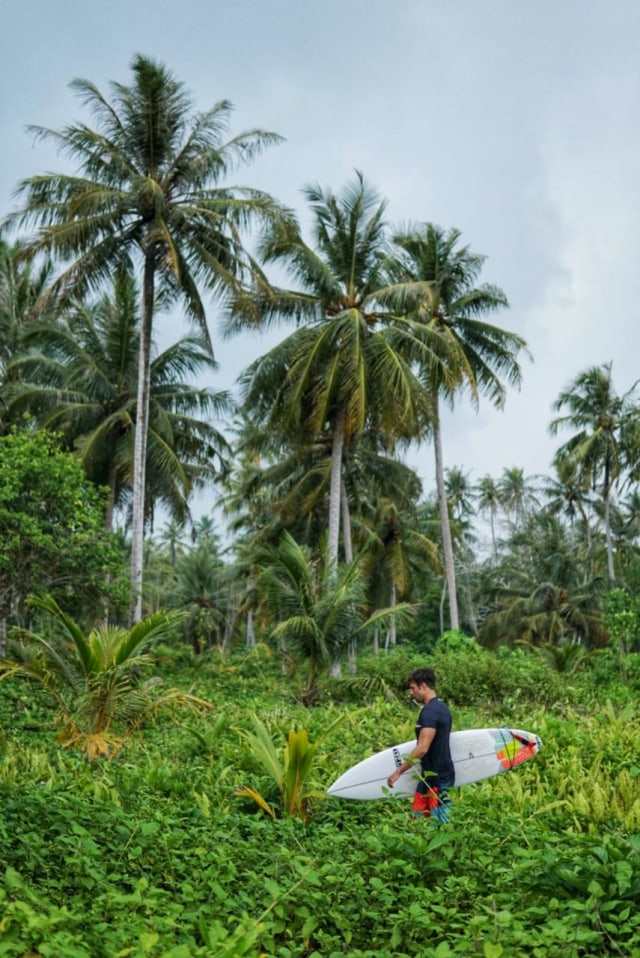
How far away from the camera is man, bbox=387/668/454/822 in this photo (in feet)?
19.6

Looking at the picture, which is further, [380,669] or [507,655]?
→ [507,655]

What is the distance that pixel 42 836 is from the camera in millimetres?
4836

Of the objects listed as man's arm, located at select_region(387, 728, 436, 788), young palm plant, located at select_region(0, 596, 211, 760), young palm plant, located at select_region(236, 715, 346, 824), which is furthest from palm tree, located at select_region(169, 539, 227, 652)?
man's arm, located at select_region(387, 728, 436, 788)

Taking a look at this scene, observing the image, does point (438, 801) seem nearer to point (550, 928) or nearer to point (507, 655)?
point (550, 928)

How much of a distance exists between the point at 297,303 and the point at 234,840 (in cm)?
1651

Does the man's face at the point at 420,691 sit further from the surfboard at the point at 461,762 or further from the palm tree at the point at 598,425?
the palm tree at the point at 598,425

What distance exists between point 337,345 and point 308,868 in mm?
15991

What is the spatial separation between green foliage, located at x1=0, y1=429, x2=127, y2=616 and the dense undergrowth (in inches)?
301

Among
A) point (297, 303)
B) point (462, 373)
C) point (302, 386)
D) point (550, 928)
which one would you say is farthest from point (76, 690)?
point (462, 373)

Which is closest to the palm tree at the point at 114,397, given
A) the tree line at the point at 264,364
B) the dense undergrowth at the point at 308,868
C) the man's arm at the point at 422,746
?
the tree line at the point at 264,364

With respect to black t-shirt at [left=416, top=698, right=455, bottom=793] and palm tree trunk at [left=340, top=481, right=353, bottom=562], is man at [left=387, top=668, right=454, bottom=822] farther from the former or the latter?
palm tree trunk at [left=340, top=481, right=353, bottom=562]

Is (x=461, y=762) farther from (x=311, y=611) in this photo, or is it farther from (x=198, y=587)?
(x=198, y=587)

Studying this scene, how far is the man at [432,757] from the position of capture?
5969 mm

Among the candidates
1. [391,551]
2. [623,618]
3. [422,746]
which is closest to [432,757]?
[422,746]
